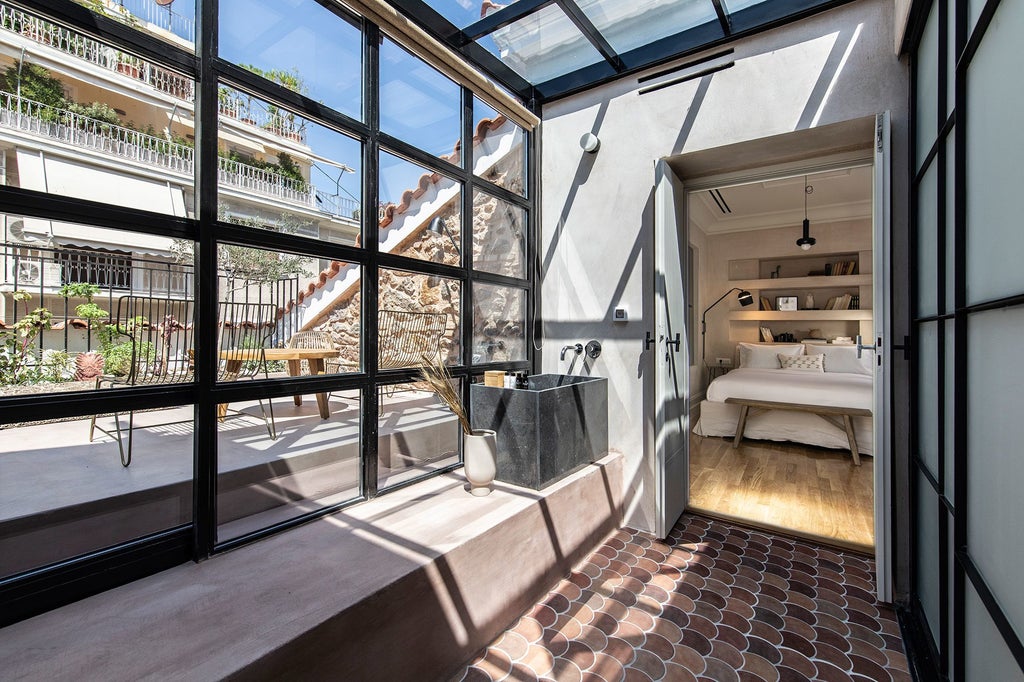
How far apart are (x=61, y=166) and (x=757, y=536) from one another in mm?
3311

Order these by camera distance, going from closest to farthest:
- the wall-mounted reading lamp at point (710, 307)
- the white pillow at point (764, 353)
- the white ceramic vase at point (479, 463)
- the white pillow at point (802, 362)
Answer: the white ceramic vase at point (479, 463) < the white pillow at point (802, 362) < the white pillow at point (764, 353) < the wall-mounted reading lamp at point (710, 307)

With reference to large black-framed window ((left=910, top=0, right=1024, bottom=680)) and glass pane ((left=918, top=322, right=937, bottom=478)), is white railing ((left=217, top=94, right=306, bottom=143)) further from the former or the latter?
glass pane ((left=918, top=322, right=937, bottom=478))

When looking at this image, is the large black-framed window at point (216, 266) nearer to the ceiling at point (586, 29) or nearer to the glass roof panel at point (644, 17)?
the ceiling at point (586, 29)

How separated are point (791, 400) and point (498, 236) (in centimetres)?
329

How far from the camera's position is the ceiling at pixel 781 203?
5.27m

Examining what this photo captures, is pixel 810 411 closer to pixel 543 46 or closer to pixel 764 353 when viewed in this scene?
pixel 764 353

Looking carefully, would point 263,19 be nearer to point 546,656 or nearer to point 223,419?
point 223,419

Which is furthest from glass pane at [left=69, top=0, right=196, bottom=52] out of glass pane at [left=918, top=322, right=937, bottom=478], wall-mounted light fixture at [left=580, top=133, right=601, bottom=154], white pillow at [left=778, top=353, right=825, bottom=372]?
white pillow at [left=778, top=353, right=825, bottom=372]

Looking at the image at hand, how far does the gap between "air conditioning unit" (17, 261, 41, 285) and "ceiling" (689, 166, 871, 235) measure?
5011 mm

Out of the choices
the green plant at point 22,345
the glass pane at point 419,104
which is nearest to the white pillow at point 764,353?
the glass pane at point 419,104

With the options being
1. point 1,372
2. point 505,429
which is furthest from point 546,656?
point 1,372

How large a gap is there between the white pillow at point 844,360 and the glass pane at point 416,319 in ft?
17.4

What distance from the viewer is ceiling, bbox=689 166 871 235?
207 inches

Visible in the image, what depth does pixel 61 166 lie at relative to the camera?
1299 mm
